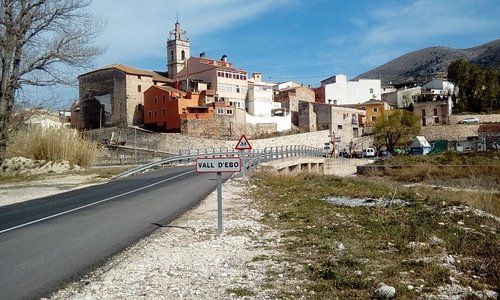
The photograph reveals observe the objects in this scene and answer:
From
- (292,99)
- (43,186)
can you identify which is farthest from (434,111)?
(43,186)

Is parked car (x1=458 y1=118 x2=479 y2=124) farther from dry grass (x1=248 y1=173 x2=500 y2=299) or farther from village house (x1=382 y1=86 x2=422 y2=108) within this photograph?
dry grass (x1=248 y1=173 x2=500 y2=299)

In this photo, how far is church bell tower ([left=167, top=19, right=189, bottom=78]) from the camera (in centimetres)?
9050

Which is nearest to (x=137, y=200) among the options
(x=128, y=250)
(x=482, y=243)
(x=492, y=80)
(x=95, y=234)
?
(x=95, y=234)

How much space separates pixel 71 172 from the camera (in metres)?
29.0

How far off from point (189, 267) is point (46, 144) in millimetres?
26381

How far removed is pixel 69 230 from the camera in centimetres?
1014

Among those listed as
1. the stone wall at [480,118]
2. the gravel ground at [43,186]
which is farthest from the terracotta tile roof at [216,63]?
the gravel ground at [43,186]

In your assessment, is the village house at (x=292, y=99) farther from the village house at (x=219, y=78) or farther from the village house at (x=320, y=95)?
the village house at (x=320, y=95)

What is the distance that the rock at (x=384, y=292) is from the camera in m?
5.20

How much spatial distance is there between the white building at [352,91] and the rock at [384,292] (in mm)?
102873

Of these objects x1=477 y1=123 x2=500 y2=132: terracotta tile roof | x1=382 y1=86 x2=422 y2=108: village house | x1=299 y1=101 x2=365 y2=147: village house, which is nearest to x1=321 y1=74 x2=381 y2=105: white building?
x1=382 y1=86 x2=422 y2=108: village house

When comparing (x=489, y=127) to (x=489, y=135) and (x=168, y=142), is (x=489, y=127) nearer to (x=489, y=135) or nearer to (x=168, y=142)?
(x=489, y=135)

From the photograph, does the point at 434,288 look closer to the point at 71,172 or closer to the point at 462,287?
the point at 462,287

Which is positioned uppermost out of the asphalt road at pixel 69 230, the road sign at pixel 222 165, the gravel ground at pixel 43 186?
the road sign at pixel 222 165
